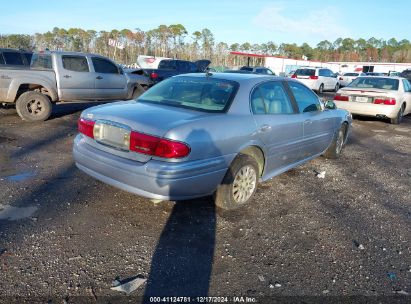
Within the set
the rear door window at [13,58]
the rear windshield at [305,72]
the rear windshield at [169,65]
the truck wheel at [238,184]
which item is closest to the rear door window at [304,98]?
the truck wheel at [238,184]

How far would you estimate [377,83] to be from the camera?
11797 millimetres

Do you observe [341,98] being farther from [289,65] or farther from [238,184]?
[289,65]

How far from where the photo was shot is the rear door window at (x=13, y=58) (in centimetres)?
1254

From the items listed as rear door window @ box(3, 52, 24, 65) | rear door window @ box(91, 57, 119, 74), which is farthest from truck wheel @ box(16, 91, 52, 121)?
rear door window @ box(3, 52, 24, 65)

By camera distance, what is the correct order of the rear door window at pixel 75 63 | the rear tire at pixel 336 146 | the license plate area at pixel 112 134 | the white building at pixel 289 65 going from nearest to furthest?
the license plate area at pixel 112 134
the rear tire at pixel 336 146
the rear door window at pixel 75 63
the white building at pixel 289 65

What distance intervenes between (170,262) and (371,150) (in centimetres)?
612

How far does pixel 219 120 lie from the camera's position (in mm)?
3838

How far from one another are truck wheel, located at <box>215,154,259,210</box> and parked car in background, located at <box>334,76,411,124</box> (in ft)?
26.5

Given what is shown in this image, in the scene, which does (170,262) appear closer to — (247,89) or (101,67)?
(247,89)

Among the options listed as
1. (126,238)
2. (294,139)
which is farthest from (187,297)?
(294,139)

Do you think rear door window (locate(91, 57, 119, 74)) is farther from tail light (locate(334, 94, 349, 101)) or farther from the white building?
the white building

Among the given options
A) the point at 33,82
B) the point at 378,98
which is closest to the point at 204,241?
the point at 33,82

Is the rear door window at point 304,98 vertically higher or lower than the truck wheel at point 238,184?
higher

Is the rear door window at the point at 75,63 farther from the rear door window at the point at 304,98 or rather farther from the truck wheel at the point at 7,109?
the rear door window at the point at 304,98
